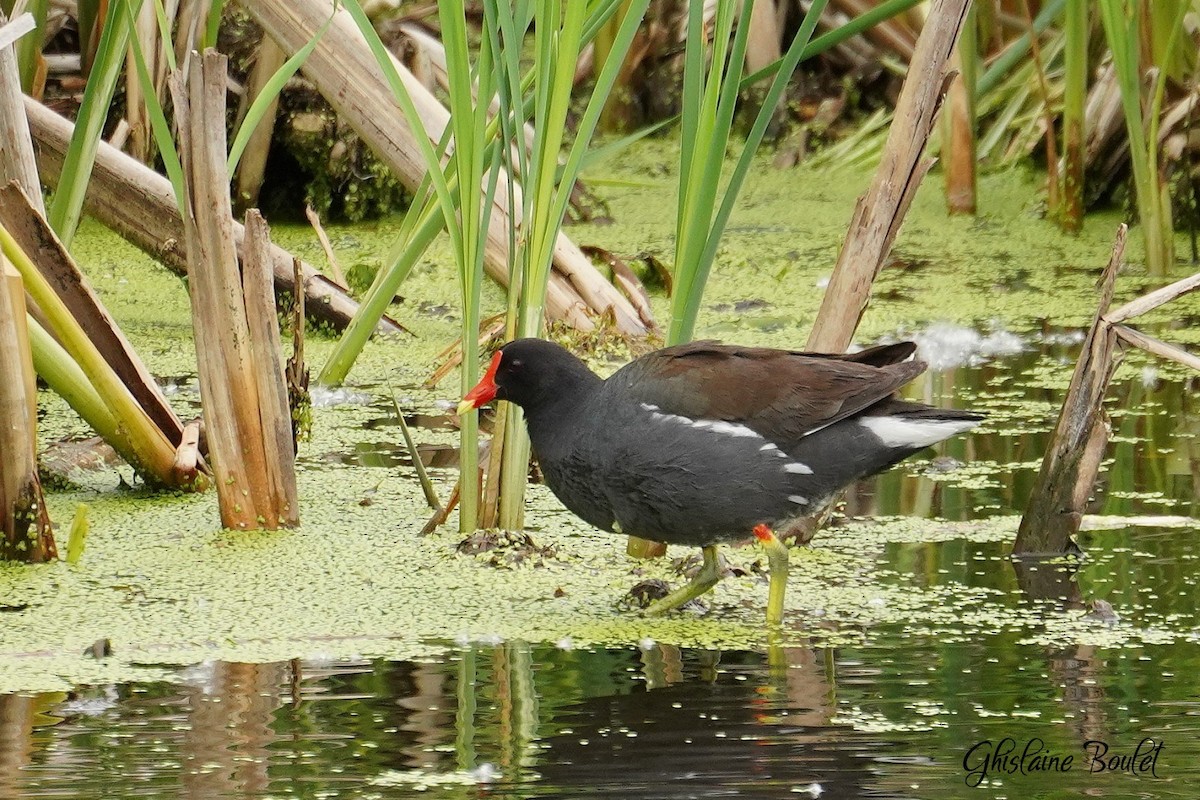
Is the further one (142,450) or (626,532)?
(142,450)

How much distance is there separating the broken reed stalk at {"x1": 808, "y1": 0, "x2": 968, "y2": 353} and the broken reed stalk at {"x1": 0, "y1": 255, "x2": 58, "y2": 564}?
4.62 ft

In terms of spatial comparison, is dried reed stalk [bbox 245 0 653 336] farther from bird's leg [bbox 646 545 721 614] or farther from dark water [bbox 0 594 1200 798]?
dark water [bbox 0 594 1200 798]

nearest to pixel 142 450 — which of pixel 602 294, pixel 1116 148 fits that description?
pixel 602 294

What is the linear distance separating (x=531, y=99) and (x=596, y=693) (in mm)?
1137

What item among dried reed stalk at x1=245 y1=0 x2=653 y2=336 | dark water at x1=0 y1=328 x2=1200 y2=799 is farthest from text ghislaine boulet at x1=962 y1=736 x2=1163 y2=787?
dried reed stalk at x1=245 y1=0 x2=653 y2=336

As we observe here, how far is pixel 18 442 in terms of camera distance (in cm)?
289

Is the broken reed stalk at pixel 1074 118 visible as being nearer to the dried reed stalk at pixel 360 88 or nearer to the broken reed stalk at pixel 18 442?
the dried reed stalk at pixel 360 88

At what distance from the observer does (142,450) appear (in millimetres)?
3369

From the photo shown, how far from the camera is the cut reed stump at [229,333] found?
9.77ft

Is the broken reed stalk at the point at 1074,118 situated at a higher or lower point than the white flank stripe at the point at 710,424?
higher

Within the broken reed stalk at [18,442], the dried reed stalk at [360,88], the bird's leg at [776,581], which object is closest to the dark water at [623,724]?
the bird's leg at [776,581]

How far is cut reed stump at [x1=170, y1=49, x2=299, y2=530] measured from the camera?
2.98 metres

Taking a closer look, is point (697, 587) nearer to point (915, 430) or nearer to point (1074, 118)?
point (915, 430)

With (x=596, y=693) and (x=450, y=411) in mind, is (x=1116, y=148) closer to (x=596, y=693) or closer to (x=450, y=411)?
(x=450, y=411)
